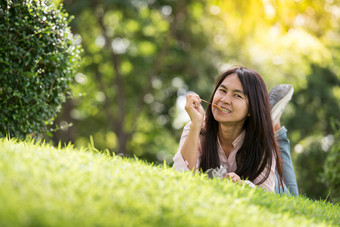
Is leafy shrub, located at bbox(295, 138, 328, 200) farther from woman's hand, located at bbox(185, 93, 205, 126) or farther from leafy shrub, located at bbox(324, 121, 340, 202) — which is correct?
woman's hand, located at bbox(185, 93, 205, 126)

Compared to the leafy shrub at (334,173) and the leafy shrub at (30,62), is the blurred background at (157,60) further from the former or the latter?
the leafy shrub at (30,62)

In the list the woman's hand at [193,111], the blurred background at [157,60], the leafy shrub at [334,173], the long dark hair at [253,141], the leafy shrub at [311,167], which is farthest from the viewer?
the blurred background at [157,60]

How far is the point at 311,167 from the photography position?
10484 mm

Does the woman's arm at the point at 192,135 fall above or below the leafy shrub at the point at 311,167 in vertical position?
above

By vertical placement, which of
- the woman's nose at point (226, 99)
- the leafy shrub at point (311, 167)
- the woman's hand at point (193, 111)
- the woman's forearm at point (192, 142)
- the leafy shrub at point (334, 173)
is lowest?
the leafy shrub at point (311, 167)

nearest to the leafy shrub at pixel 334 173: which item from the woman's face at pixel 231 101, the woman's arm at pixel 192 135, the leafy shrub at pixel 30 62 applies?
the woman's face at pixel 231 101

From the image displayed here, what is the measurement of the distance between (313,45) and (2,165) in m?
7.68

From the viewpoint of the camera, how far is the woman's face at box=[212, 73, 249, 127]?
4.66 meters

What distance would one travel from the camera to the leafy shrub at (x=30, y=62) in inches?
184

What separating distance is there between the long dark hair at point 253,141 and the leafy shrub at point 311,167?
5.76 metres

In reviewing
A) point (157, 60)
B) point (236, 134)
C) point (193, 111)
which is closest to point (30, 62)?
point (193, 111)

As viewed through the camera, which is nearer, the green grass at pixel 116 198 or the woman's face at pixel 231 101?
the green grass at pixel 116 198

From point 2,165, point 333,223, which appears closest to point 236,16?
point 333,223

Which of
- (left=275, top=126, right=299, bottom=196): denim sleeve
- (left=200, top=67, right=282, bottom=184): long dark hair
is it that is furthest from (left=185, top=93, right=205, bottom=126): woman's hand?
(left=275, top=126, right=299, bottom=196): denim sleeve
